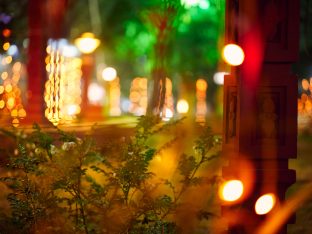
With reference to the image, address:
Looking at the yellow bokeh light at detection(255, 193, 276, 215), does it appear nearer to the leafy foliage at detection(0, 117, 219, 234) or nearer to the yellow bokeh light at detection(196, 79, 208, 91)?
the leafy foliage at detection(0, 117, 219, 234)

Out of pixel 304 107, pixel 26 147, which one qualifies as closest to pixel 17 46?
pixel 304 107

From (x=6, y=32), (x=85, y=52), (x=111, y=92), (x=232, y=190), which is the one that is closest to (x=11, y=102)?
(x=6, y=32)

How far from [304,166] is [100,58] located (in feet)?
102

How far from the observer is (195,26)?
93.7 feet

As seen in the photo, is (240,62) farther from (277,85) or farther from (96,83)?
(96,83)

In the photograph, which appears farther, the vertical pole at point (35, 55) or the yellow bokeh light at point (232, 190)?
the vertical pole at point (35, 55)

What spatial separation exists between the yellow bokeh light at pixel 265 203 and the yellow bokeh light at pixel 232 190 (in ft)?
0.64

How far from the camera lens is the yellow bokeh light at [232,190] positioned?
5688 millimetres

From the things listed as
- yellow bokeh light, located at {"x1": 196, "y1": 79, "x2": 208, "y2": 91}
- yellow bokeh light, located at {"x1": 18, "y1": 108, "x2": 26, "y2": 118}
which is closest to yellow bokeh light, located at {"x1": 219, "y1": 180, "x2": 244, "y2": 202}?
yellow bokeh light, located at {"x1": 18, "y1": 108, "x2": 26, "y2": 118}

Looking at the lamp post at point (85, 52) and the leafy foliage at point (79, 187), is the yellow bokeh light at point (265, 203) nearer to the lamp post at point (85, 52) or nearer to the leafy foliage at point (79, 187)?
the leafy foliage at point (79, 187)

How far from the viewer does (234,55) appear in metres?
5.65

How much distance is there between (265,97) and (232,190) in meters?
0.87

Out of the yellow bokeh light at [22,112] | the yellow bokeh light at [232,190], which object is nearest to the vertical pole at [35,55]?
the yellow bokeh light at [22,112]

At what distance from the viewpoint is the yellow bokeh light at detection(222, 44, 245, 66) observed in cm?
563
